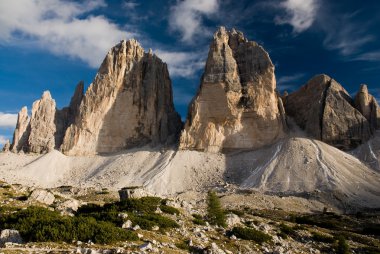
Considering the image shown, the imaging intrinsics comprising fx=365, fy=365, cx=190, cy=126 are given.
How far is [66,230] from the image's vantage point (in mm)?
13938

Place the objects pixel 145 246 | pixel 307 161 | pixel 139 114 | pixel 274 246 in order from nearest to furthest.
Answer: pixel 145 246, pixel 274 246, pixel 307 161, pixel 139 114

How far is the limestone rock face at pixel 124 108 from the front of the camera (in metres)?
113

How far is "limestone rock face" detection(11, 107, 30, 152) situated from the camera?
120 metres

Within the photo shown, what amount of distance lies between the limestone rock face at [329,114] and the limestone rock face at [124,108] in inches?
1579

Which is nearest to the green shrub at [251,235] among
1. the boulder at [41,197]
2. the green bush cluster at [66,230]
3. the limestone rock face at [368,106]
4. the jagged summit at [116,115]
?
the green bush cluster at [66,230]

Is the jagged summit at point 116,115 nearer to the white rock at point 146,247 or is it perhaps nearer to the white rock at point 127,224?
the white rock at point 127,224

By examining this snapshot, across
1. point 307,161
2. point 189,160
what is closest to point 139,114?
point 189,160

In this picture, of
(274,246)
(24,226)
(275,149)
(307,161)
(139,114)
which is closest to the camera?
(24,226)

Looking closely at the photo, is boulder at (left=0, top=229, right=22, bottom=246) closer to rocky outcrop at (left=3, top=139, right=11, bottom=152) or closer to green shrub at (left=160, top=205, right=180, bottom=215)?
green shrub at (left=160, top=205, right=180, bottom=215)

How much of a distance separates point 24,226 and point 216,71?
9685 centimetres

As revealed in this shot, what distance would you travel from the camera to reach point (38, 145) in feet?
386

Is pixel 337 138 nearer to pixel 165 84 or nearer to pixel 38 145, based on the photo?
pixel 165 84

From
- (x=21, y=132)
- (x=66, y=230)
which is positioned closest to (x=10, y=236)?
(x=66, y=230)

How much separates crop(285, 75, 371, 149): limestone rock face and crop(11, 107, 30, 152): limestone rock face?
3420 inches
